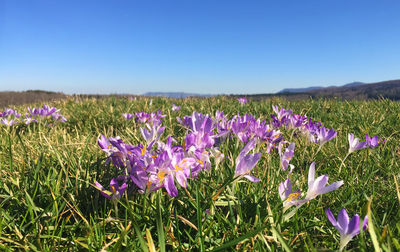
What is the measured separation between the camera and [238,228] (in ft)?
5.04

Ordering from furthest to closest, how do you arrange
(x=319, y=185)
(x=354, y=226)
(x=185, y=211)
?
(x=185, y=211)
(x=319, y=185)
(x=354, y=226)

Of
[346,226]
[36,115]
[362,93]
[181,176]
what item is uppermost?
[362,93]

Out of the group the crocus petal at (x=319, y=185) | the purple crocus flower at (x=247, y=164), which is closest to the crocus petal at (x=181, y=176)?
the purple crocus flower at (x=247, y=164)

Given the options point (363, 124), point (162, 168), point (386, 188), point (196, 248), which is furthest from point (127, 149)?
point (363, 124)

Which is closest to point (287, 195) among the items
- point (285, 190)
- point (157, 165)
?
point (285, 190)

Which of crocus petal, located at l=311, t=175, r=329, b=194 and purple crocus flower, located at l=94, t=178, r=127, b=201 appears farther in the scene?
purple crocus flower, located at l=94, t=178, r=127, b=201

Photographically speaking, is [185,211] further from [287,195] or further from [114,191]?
[287,195]

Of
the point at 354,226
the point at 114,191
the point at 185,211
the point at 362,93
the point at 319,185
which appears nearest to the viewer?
the point at 354,226

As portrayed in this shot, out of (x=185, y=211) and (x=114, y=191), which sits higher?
(x=114, y=191)

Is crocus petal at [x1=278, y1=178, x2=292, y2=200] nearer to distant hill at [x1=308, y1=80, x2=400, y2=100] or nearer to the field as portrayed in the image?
the field

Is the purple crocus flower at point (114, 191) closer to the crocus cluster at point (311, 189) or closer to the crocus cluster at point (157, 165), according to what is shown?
the crocus cluster at point (157, 165)

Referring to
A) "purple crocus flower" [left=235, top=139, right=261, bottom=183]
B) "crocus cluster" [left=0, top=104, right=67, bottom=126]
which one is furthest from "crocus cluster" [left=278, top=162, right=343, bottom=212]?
"crocus cluster" [left=0, top=104, right=67, bottom=126]

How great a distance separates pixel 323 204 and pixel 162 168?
116cm

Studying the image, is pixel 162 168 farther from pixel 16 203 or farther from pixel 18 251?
pixel 16 203
